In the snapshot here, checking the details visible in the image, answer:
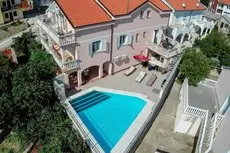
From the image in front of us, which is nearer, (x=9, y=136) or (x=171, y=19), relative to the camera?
(x=9, y=136)

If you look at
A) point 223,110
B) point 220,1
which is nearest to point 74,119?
point 223,110

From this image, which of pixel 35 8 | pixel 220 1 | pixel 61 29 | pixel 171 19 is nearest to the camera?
pixel 61 29

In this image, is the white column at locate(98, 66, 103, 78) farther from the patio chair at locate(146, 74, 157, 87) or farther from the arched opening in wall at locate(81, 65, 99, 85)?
the patio chair at locate(146, 74, 157, 87)

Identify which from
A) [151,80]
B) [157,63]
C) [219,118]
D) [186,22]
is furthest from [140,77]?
[186,22]

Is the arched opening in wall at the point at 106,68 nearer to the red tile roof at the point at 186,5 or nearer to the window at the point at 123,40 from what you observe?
the window at the point at 123,40

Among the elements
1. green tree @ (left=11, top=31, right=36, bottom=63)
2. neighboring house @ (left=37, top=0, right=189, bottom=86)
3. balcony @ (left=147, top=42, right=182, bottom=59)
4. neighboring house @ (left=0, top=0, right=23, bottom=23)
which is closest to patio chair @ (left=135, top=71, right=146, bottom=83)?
neighboring house @ (left=37, top=0, right=189, bottom=86)

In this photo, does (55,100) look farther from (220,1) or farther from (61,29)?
(220,1)
